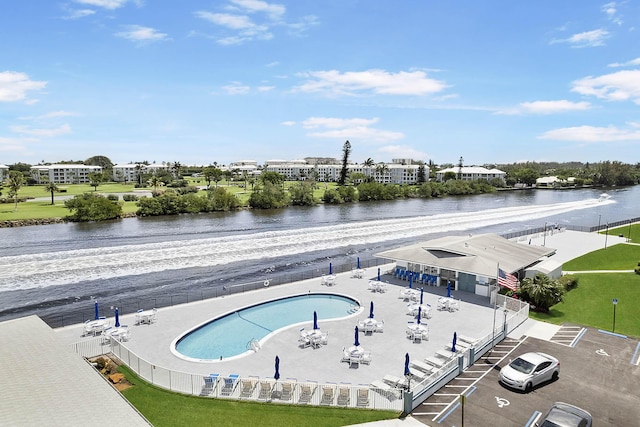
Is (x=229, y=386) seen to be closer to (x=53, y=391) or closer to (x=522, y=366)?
(x=53, y=391)

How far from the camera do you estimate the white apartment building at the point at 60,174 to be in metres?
180

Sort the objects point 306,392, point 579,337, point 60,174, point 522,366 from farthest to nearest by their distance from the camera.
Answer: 1. point 60,174
2. point 579,337
3. point 522,366
4. point 306,392

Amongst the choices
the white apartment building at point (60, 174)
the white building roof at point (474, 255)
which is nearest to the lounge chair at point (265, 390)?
the white building roof at point (474, 255)

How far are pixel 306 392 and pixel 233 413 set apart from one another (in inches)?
122

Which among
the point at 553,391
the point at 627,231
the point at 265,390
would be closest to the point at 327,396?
the point at 265,390

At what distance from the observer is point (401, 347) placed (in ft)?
73.8

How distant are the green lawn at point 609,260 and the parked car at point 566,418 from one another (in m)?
31.1

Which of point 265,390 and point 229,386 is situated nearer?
point 265,390

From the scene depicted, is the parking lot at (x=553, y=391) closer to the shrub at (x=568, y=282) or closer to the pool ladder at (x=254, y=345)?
the pool ladder at (x=254, y=345)

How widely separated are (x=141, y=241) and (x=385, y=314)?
154ft

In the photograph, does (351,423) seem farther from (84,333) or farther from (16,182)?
(16,182)

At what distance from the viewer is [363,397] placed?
16.9 meters

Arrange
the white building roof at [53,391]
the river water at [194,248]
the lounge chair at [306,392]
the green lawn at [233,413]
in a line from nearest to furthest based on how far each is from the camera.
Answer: the white building roof at [53,391], the green lawn at [233,413], the lounge chair at [306,392], the river water at [194,248]

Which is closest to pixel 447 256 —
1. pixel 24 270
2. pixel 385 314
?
pixel 385 314
